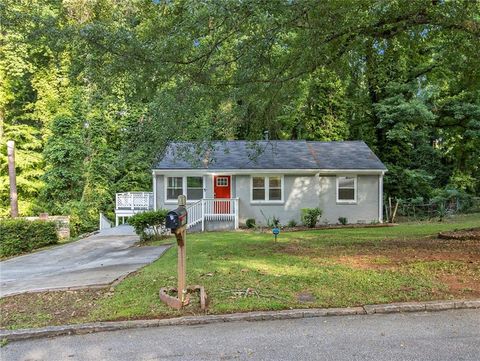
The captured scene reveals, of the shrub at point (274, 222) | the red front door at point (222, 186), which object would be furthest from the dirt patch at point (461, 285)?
the red front door at point (222, 186)

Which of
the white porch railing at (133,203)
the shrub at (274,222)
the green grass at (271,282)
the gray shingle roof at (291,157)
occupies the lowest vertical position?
the shrub at (274,222)

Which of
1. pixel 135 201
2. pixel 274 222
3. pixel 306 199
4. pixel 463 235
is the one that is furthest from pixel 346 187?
pixel 135 201

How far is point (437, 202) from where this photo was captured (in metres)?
21.5

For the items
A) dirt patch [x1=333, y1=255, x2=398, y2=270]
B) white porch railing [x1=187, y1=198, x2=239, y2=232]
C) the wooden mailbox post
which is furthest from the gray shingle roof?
the wooden mailbox post

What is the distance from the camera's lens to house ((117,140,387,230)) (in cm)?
1861

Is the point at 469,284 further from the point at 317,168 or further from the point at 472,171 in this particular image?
the point at 472,171

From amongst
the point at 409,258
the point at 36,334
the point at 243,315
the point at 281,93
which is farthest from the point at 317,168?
the point at 36,334

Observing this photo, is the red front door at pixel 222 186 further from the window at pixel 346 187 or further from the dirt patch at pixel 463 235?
the dirt patch at pixel 463 235

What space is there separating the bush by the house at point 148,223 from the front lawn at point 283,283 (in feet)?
18.1

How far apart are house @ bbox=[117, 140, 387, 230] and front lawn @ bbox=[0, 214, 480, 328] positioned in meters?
9.62

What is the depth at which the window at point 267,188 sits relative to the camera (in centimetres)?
1888

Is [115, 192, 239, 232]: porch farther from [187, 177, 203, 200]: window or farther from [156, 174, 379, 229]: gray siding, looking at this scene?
[187, 177, 203, 200]: window

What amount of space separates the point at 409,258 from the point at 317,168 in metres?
11.0

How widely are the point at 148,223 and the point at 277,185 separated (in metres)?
7.11
